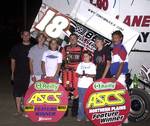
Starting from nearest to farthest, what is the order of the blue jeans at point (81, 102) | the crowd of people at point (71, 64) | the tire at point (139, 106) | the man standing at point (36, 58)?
the crowd of people at point (71, 64), the blue jeans at point (81, 102), the tire at point (139, 106), the man standing at point (36, 58)

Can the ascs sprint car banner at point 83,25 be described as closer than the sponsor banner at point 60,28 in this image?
Yes

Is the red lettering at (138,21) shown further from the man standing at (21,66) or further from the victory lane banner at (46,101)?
the man standing at (21,66)

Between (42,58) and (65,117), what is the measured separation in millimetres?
1300

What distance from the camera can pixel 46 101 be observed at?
9.19m

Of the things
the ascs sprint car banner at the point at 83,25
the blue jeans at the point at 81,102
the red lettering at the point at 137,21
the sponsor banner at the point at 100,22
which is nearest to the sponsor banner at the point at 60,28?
the ascs sprint car banner at the point at 83,25

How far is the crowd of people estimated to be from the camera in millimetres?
9305

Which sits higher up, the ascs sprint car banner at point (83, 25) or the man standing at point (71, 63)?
the ascs sprint car banner at point (83, 25)

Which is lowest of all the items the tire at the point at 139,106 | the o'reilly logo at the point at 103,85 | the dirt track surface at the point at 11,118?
the dirt track surface at the point at 11,118

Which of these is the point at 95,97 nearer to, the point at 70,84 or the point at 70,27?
the point at 70,84

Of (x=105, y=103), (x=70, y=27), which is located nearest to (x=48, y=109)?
(x=105, y=103)

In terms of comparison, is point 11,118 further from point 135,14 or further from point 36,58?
point 135,14

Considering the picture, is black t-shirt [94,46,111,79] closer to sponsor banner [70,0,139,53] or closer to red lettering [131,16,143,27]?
sponsor banner [70,0,139,53]

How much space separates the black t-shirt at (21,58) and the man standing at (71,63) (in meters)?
0.75

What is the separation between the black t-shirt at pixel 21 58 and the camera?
9.88m
